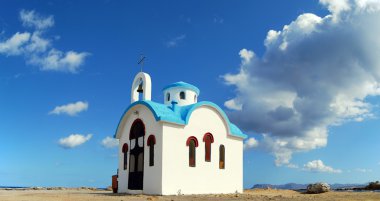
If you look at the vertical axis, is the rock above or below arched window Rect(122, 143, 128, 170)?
below

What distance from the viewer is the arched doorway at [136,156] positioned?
22.5 metres

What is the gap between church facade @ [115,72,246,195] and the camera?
2070 cm

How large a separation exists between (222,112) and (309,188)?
6.71 metres

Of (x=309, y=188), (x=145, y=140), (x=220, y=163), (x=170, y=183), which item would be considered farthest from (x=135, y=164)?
(x=309, y=188)

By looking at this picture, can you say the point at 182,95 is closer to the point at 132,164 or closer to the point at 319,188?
the point at 132,164

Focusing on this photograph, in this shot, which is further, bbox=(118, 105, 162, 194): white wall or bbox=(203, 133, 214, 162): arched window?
bbox=(203, 133, 214, 162): arched window

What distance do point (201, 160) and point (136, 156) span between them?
398 cm

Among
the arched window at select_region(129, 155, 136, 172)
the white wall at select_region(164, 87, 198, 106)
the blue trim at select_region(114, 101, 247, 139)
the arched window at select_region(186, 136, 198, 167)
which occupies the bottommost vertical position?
the arched window at select_region(129, 155, 136, 172)

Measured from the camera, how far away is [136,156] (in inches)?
912

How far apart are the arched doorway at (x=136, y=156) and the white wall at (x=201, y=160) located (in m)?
2.40

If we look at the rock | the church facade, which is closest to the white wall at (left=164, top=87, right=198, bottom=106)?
the church facade

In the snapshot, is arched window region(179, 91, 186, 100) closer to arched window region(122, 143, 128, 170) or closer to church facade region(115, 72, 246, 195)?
church facade region(115, 72, 246, 195)

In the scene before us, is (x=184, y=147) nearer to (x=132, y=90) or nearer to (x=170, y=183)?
(x=170, y=183)

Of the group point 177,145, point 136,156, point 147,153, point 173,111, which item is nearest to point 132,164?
point 136,156
